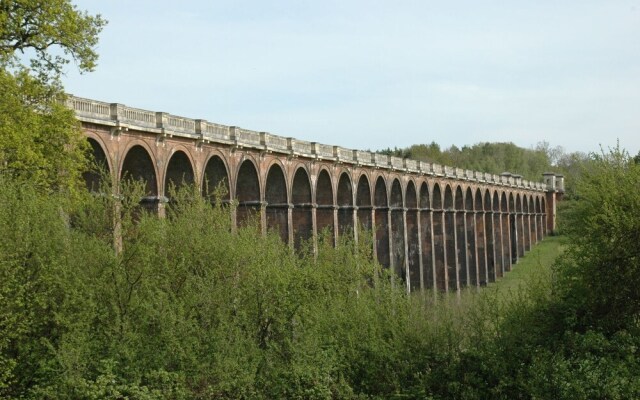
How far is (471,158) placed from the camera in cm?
17962

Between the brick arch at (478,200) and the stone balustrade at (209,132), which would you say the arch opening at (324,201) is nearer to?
the stone balustrade at (209,132)

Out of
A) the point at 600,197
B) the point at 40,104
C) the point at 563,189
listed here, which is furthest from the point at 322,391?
the point at 563,189

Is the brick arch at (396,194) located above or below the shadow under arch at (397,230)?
above

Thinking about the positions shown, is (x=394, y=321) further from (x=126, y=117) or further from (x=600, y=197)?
(x=126, y=117)

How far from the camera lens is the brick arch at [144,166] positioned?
39844mm

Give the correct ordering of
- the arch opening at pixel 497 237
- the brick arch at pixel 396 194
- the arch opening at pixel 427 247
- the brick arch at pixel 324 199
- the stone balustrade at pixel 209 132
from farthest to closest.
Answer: the arch opening at pixel 497 237 < the arch opening at pixel 427 247 < the brick arch at pixel 396 194 < the brick arch at pixel 324 199 < the stone balustrade at pixel 209 132

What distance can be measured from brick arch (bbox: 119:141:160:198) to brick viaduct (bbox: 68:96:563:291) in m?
0.04

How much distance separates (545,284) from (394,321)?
4.12 metres

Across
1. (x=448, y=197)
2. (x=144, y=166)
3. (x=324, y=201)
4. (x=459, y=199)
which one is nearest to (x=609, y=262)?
(x=144, y=166)

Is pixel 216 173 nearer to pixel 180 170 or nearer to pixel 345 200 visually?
pixel 180 170

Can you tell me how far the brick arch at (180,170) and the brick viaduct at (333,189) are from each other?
4cm

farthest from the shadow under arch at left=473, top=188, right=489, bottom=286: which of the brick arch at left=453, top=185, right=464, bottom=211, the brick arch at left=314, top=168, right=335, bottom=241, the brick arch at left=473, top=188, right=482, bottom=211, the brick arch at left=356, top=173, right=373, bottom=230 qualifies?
the brick arch at left=314, top=168, right=335, bottom=241

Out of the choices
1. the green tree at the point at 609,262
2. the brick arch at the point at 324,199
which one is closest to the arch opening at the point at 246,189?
the brick arch at the point at 324,199

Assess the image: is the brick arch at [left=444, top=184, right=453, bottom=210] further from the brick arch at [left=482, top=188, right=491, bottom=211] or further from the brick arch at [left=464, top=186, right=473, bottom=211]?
the brick arch at [left=482, top=188, right=491, bottom=211]
